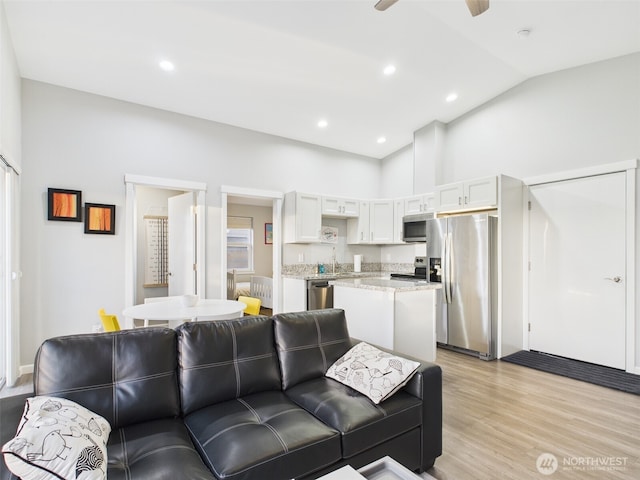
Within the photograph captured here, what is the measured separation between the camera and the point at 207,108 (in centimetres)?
420

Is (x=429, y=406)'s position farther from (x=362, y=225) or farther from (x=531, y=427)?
(x=362, y=225)

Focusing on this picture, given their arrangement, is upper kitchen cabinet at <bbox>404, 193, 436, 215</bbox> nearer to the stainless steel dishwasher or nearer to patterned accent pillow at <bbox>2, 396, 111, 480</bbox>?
the stainless steel dishwasher

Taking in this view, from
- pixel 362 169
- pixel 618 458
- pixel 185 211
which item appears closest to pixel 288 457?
pixel 618 458

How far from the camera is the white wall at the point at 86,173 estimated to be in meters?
3.39

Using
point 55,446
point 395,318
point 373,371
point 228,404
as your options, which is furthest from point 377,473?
point 395,318

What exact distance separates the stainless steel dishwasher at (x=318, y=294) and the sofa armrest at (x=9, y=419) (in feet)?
11.3

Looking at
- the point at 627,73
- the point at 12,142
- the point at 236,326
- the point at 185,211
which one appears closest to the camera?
the point at 236,326

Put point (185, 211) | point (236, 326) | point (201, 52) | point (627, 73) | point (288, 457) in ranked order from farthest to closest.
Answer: point (185, 211) → point (627, 73) → point (201, 52) → point (236, 326) → point (288, 457)

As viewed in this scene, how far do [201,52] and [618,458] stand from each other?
4.61 metres

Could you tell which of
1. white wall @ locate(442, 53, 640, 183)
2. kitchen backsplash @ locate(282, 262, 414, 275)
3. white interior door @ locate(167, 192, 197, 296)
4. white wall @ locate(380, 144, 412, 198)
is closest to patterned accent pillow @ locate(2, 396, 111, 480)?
white interior door @ locate(167, 192, 197, 296)

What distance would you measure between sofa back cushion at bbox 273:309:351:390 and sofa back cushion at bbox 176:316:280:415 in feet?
0.23

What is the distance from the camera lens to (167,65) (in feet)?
11.0

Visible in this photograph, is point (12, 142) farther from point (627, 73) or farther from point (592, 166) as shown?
point (627, 73)

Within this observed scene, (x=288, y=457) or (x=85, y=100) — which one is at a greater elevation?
(x=85, y=100)
